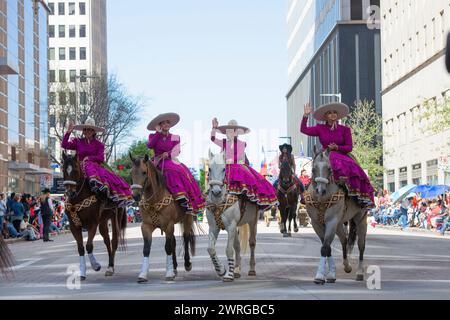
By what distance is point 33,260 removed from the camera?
23.9m

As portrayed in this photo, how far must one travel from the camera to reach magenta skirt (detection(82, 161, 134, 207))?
55.3ft

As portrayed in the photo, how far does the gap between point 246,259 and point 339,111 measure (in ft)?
20.1

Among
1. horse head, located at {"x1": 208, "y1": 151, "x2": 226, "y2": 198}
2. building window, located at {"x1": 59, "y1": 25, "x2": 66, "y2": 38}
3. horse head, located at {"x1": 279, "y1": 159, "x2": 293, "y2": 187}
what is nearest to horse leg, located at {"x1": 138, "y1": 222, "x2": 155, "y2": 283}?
horse head, located at {"x1": 208, "y1": 151, "x2": 226, "y2": 198}

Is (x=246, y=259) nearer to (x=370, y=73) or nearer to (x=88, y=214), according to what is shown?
(x=88, y=214)

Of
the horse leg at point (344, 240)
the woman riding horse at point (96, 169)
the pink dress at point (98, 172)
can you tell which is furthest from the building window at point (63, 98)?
the horse leg at point (344, 240)

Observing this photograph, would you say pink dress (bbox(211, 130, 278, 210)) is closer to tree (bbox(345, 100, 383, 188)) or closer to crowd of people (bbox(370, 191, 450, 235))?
crowd of people (bbox(370, 191, 450, 235))

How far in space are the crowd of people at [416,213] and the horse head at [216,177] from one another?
25657 millimetres

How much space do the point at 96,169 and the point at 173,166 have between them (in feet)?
5.22

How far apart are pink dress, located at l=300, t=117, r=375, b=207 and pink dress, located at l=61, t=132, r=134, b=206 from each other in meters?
3.63

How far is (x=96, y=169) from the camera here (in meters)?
17.0

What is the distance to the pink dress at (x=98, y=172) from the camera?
664 inches

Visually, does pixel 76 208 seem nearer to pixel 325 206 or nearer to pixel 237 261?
pixel 237 261
